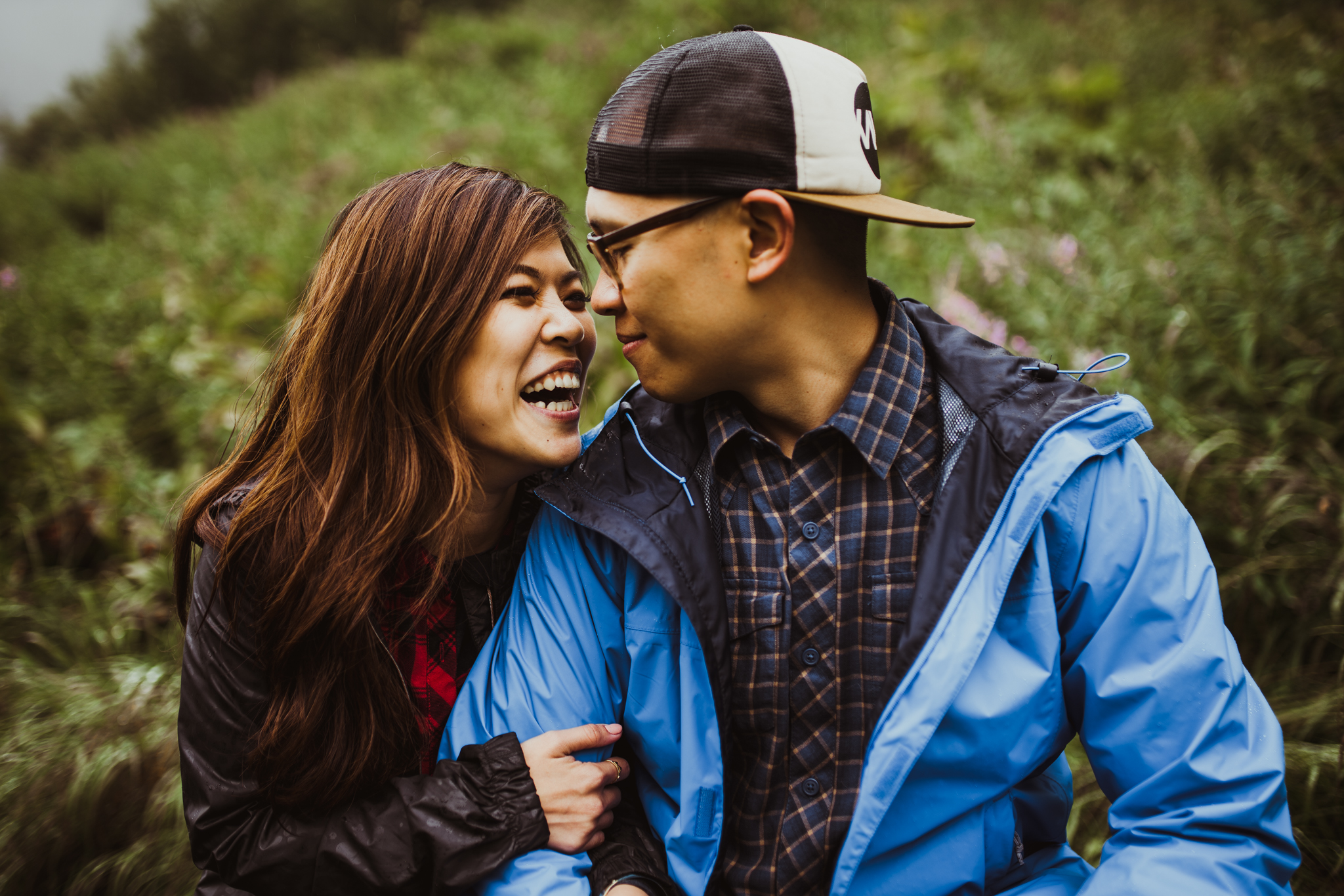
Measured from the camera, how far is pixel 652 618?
174 cm

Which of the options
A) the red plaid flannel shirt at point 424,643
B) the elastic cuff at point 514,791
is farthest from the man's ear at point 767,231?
the elastic cuff at point 514,791

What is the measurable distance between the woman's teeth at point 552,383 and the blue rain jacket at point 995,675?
0.27 meters

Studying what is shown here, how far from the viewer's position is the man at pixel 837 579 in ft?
4.66

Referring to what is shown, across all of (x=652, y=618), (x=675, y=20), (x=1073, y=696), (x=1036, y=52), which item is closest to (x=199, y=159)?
(x=675, y=20)

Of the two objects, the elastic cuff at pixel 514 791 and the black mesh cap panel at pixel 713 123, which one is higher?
the black mesh cap panel at pixel 713 123

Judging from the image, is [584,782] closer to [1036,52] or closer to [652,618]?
[652,618]

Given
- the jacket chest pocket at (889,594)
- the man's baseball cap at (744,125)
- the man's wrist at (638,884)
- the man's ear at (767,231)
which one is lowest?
the man's wrist at (638,884)

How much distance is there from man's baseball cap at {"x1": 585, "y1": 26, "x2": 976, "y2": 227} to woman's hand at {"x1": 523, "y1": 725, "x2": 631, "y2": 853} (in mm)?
1224

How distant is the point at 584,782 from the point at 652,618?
385mm

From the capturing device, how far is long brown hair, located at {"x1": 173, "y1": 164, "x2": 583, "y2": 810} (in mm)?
1754

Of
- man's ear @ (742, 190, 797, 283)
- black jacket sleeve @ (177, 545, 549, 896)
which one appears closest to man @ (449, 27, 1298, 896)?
man's ear @ (742, 190, 797, 283)

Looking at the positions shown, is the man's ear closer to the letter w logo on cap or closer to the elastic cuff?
the letter w logo on cap

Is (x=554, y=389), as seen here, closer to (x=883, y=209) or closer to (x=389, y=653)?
(x=389, y=653)

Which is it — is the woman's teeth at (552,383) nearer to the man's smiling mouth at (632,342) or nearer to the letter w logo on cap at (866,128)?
the man's smiling mouth at (632,342)
